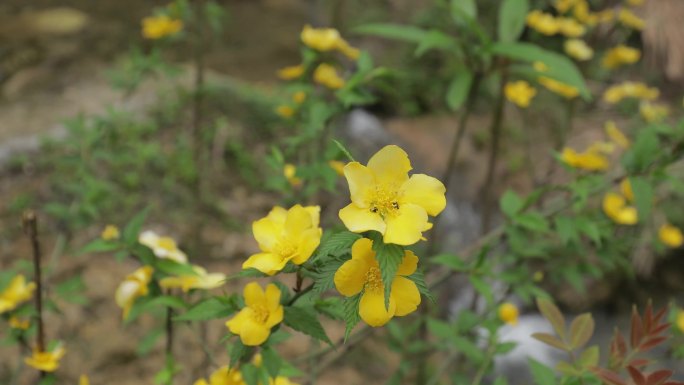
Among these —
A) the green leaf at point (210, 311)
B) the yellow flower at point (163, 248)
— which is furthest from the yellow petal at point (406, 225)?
the yellow flower at point (163, 248)

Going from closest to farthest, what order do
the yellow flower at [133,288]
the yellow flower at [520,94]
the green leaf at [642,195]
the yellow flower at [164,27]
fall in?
the yellow flower at [133,288]
the green leaf at [642,195]
the yellow flower at [164,27]
the yellow flower at [520,94]

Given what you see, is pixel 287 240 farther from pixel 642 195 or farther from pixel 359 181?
pixel 642 195

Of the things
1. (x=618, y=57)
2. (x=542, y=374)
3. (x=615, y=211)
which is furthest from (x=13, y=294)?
(x=618, y=57)

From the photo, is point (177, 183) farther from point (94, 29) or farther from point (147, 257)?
point (94, 29)

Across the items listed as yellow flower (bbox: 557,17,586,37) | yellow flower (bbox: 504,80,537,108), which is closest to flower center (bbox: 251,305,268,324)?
yellow flower (bbox: 504,80,537,108)

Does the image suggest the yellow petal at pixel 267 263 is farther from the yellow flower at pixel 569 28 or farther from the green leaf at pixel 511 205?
the yellow flower at pixel 569 28

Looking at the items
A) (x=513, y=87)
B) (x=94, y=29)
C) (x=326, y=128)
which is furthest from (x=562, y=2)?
(x=94, y=29)

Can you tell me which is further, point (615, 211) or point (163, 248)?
point (615, 211)
